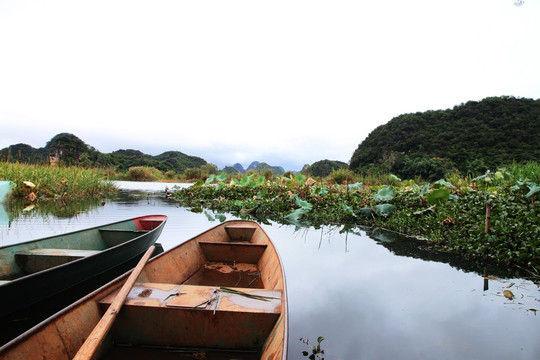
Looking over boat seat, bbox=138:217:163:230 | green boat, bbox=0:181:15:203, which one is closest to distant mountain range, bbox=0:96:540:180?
green boat, bbox=0:181:15:203

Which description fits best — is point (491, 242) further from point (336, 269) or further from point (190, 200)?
point (190, 200)

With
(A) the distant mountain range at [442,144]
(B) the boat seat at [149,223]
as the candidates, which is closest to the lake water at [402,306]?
(B) the boat seat at [149,223]

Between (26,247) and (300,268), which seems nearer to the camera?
(26,247)

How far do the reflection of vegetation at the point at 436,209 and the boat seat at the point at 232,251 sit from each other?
2587 mm

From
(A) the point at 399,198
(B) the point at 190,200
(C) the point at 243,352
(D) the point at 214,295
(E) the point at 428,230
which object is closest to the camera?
(C) the point at 243,352

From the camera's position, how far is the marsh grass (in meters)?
8.46

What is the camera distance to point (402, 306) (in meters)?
2.41

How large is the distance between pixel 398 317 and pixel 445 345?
391 mm

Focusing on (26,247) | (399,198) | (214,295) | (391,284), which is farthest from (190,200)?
→ (214,295)

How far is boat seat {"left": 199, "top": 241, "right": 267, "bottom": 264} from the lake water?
0.46m

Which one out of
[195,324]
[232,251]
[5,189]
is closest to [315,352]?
[195,324]

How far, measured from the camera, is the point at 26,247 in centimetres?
260

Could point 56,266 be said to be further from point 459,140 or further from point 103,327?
point 459,140

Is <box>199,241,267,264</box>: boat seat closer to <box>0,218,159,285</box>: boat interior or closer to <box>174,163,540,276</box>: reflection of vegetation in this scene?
<box>0,218,159,285</box>: boat interior
